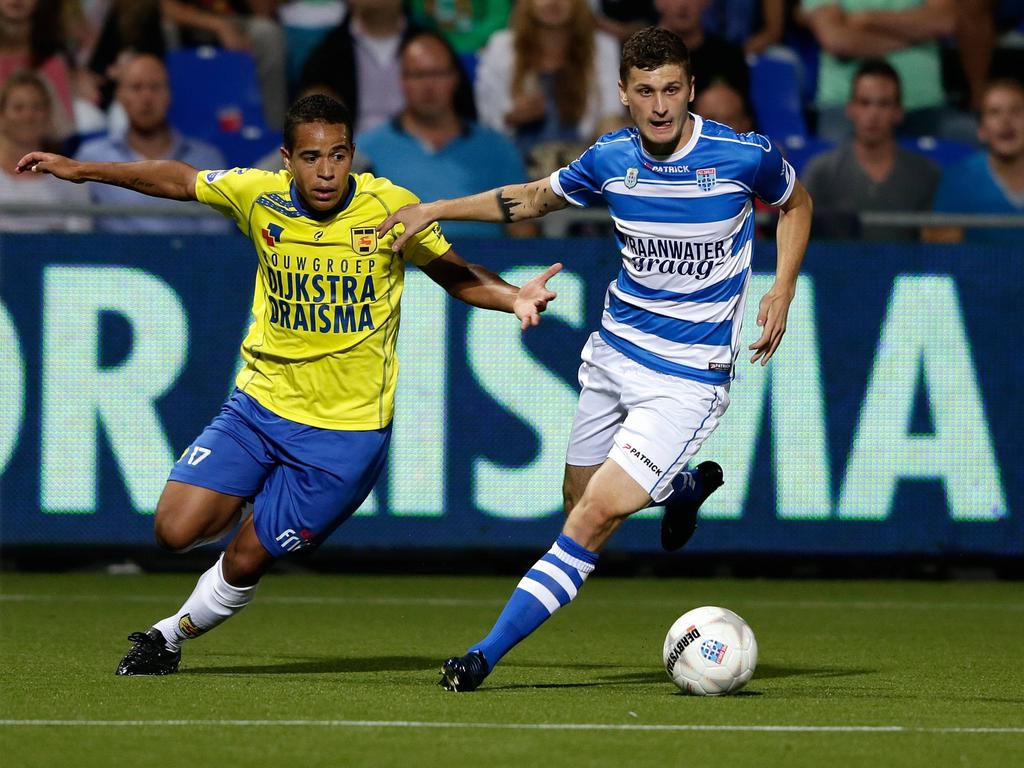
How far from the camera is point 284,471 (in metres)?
6.92

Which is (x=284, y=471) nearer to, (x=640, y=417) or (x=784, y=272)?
(x=640, y=417)

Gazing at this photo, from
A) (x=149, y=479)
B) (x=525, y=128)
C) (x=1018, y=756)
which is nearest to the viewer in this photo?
(x=1018, y=756)

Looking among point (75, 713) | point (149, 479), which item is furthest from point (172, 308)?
point (75, 713)

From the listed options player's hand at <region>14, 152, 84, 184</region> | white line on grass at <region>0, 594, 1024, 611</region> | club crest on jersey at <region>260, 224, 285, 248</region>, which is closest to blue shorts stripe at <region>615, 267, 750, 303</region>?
club crest on jersey at <region>260, 224, 285, 248</region>

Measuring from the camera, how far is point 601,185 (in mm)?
6824

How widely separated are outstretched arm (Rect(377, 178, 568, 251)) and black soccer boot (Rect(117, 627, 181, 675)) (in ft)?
5.63

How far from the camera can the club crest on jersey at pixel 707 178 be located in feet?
21.9

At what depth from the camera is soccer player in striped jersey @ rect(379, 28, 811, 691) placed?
6484 mm

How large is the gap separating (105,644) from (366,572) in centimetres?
353

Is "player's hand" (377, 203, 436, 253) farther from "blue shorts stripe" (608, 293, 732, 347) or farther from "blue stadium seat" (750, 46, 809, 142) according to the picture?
"blue stadium seat" (750, 46, 809, 142)

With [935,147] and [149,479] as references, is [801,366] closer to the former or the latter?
[935,147]

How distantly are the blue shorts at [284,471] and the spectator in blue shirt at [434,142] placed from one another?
4.74 metres

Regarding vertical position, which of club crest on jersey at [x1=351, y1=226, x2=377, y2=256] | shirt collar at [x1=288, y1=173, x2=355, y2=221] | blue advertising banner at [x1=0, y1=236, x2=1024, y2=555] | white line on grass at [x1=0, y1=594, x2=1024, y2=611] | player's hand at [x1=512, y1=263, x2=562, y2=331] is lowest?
white line on grass at [x1=0, y1=594, x2=1024, y2=611]

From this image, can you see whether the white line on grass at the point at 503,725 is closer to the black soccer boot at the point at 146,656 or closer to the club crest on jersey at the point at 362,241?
the black soccer boot at the point at 146,656
